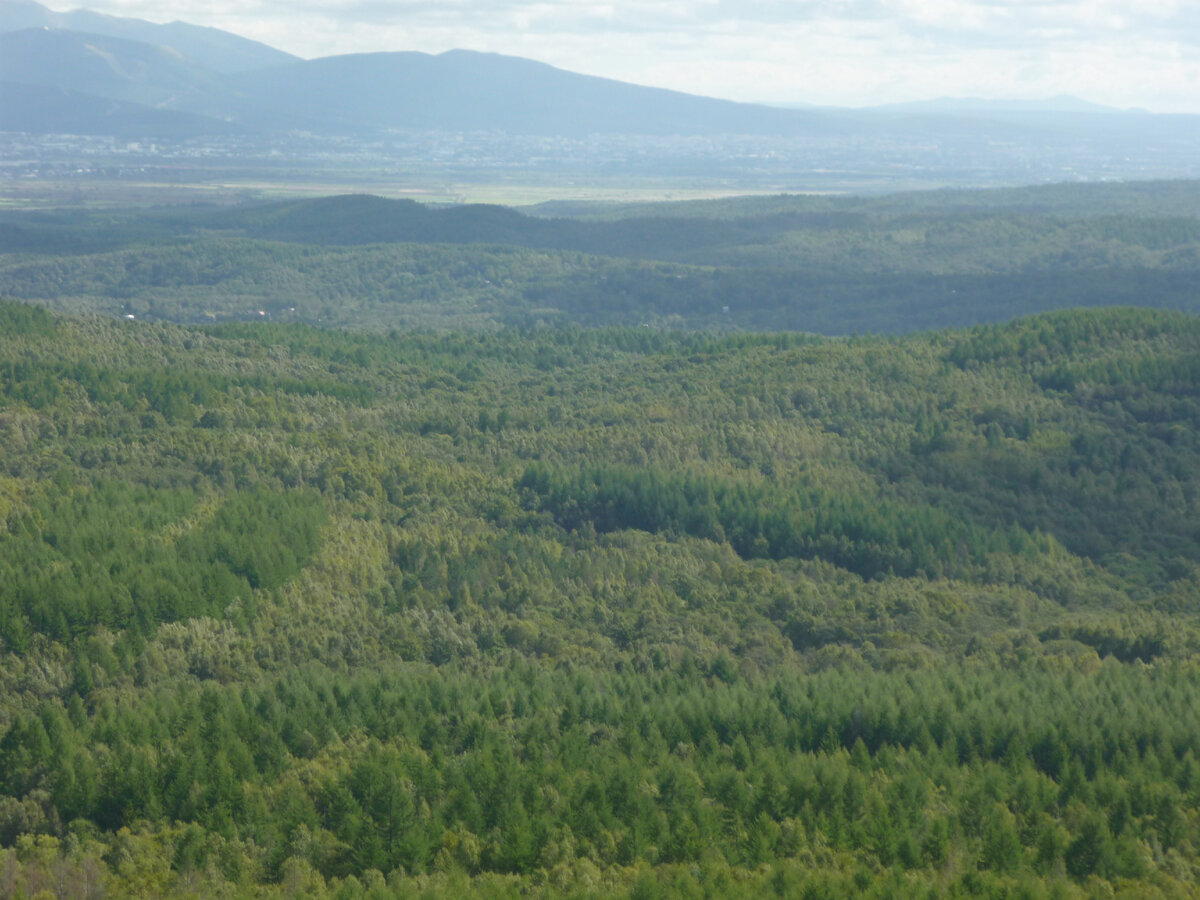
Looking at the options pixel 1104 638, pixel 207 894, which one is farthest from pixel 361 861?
pixel 1104 638

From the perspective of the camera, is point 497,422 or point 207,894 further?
point 497,422

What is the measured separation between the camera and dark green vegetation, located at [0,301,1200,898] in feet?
152

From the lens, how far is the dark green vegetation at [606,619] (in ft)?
152

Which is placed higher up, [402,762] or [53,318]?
[53,318]

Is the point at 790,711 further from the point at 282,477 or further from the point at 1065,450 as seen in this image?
the point at 1065,450

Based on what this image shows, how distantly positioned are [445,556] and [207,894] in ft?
124

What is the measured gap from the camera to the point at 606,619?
238ft

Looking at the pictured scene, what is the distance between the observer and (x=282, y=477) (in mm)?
90375

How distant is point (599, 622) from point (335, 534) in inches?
649

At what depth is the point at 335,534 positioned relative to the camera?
80.4m

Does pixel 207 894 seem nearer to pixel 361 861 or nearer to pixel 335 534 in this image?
pixel 361 861

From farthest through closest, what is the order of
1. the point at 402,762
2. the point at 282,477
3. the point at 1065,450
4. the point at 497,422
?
1. the point at 497,422
2. the point at 1065,450
3. the point at 282,477
4. the point at 402,762

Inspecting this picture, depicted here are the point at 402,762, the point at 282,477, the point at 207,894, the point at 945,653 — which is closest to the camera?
the point at 207,894

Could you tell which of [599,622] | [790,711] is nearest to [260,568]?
[599,622]
